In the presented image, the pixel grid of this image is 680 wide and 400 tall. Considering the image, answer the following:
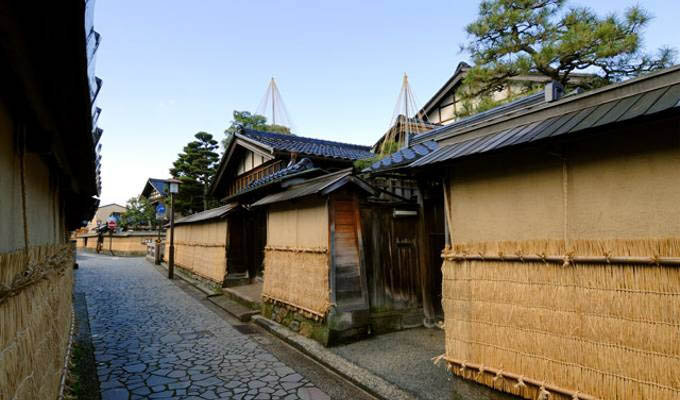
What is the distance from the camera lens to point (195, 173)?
32406mm

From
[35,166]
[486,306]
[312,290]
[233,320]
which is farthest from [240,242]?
[486,306]

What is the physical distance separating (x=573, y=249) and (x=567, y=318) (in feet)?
2.54

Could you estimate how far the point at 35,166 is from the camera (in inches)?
179

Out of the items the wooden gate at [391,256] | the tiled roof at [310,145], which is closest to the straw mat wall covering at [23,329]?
the wooden gate at [391,256]

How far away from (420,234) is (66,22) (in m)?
8.47

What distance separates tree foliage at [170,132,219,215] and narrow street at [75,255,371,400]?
18498 millimetres

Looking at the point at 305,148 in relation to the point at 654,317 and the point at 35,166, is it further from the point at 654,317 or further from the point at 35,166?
the point at 654,317

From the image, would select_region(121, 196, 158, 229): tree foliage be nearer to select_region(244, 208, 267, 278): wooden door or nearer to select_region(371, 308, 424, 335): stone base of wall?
select_region(244, 208, 267, 278): wooden door

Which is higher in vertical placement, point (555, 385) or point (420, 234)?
point (420, 234)

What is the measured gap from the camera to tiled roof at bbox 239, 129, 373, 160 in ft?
47.9

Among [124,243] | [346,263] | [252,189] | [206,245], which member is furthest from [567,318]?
[124,243]

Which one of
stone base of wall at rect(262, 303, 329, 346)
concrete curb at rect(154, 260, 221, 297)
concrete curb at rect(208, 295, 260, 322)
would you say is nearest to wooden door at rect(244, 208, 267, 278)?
Result: concrete curb at rect(154, 260, 221, 297)

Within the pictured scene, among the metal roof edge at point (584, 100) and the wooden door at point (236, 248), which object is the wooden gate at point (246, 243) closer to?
the wooden door at point (236, 248)

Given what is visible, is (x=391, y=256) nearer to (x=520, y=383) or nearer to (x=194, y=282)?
(x=520, y=383)
